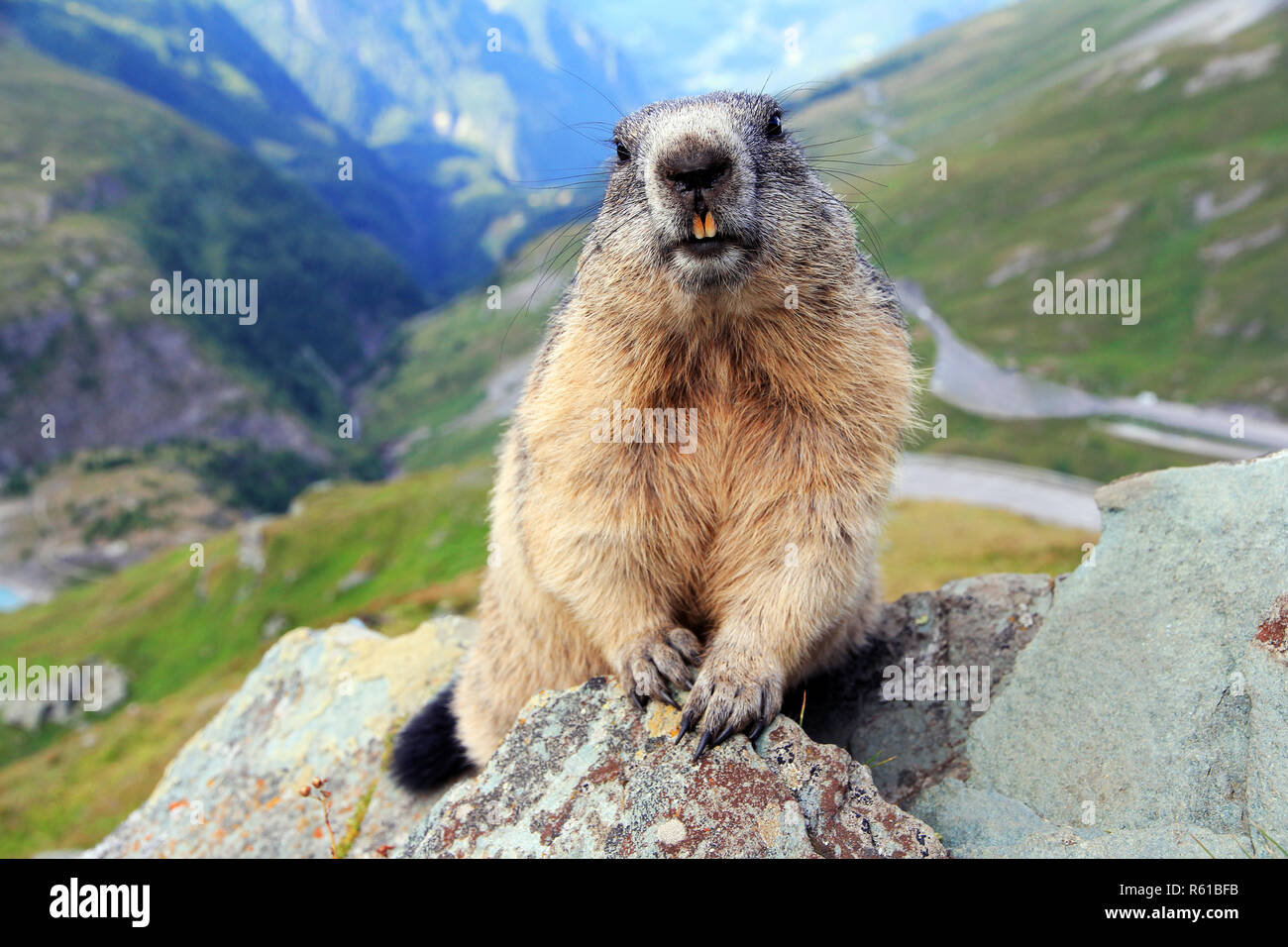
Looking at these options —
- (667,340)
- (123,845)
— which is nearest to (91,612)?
(123,845)

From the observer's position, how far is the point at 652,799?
5.66 metres

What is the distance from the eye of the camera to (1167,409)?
11194 cm

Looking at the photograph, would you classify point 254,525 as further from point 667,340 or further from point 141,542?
point 667,340

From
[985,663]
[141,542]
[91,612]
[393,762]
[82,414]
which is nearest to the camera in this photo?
[985,663]

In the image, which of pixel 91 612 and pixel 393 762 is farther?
pixel 91 612

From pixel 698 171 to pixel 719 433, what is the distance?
208 centimetres

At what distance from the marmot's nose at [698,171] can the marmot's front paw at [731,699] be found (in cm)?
342

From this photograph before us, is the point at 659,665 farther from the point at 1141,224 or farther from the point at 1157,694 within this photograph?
the point at 1141,224

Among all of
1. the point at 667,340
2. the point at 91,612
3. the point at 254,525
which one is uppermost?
the point at 667,340

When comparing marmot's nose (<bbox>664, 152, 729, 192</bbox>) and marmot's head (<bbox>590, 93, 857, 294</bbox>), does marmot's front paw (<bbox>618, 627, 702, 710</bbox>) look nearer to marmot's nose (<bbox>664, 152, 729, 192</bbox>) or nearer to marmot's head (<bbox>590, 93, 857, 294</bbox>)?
marmot's head (<bbox>590, 93, 857, 294</bbox>)

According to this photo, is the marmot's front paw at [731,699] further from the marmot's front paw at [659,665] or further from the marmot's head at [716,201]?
the marmot's head at [716,201]

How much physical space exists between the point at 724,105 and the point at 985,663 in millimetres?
5239

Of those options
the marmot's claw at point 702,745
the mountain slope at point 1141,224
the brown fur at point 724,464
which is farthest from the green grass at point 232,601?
the mountain slope at point 1141,224

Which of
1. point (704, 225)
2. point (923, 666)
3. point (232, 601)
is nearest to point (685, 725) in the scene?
point (923, 666)
